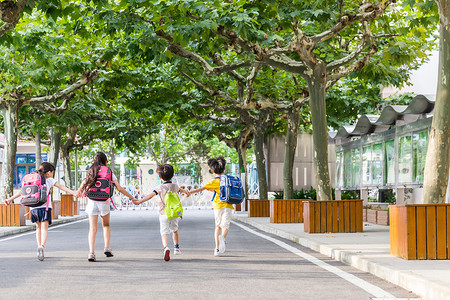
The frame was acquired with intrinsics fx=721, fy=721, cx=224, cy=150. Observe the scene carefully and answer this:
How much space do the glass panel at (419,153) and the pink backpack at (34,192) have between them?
11.7 metres

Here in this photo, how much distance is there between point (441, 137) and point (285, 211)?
11.7m

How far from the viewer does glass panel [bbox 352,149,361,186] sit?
2720 centimetres

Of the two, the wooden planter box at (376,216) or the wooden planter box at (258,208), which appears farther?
the wooden planter box at (258,208)

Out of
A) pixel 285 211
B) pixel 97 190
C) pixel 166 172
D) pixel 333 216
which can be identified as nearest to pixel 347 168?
pixel 285 211

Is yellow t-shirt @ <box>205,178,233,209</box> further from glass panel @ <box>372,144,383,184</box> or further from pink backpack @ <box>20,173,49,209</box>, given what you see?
glass panel @ <box>372,144,383,184</box>

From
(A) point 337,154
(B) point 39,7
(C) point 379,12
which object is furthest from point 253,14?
(A) point 337,154

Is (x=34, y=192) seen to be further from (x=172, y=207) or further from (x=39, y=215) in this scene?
(x=172, y=207)

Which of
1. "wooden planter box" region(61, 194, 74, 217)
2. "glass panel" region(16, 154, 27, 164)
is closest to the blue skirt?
"wooden planter box" region(61, 194, 74, 217)

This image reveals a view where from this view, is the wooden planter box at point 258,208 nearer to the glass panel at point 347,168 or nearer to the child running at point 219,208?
the glass panel at point 347,168

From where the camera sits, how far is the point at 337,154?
30.8 m

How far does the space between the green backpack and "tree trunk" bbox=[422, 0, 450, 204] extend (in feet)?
12.4

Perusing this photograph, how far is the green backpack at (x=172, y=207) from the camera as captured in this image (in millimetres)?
11289

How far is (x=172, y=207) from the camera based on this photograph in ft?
37.1

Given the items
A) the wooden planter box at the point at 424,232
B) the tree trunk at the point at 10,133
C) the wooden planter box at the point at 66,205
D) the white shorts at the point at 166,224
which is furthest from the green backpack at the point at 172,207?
the wooden planter box at the point at 66,205
